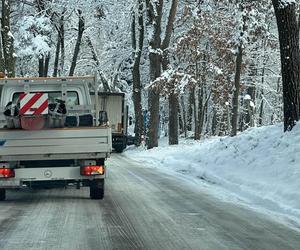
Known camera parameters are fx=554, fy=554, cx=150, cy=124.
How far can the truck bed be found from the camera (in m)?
10.1

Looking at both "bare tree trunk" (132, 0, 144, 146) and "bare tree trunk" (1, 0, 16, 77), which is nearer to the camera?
"bare tree trunk" (1, 0, 16, 77)

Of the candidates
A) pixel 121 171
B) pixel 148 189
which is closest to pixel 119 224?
pixel 148 189

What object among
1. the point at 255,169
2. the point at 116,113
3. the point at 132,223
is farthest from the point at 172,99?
the point at 132,223

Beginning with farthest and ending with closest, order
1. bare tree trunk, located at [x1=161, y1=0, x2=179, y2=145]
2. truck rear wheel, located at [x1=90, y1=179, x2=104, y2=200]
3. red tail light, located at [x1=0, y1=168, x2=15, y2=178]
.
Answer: bare tree trunk, located at [x1=161, y1=0, x2=179, y2=145] < truck rear wheel, located at [x1=90, y1=179, x2=104, y2=200] < red tail light, located at [x1=0, y1=168, x2=15, y2=178]

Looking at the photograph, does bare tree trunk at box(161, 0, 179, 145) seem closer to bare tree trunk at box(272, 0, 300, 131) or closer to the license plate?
bare tree trunk at box(272, 0, 300, 131)

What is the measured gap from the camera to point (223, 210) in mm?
10156

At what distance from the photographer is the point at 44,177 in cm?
1034

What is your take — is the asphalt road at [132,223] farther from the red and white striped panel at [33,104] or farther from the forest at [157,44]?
the forest at [157,44]

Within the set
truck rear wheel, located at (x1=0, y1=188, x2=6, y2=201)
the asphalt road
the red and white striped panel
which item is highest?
the red and white striped panel

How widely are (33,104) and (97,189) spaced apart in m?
2.22

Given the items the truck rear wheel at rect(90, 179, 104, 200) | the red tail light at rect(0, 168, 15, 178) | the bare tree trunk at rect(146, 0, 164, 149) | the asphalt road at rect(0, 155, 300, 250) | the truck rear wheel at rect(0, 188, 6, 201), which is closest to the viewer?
the asphalt road at rect(0, 155, 300, 250)

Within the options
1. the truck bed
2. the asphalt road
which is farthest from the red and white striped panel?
the asphalt road

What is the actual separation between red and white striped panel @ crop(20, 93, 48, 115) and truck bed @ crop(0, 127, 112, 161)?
36cm

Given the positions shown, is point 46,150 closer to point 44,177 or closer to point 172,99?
point 44,177
